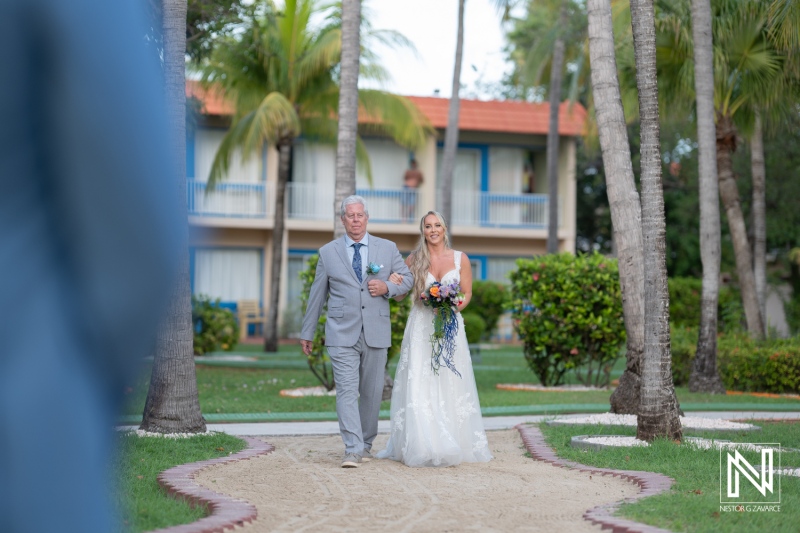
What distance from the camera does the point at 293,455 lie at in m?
8.41

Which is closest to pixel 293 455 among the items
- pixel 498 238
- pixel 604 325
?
pixel 604 325

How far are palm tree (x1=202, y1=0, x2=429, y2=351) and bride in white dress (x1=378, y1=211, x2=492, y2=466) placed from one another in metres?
15.3

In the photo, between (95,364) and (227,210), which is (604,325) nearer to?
(95,364)

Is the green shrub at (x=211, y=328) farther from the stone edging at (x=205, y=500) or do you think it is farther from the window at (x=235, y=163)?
the stone edging at (x=205, y=500)

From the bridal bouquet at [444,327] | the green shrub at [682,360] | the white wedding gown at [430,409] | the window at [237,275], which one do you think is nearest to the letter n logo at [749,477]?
the white wedding gown at [430,409]

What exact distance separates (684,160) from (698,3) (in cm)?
2121

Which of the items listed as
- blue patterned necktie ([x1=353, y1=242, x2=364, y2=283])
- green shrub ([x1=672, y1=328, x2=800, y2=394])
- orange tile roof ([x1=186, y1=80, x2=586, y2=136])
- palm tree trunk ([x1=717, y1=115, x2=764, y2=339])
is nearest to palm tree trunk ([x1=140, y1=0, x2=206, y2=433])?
blue patterned necktie ([x1=353, y1=242, x2=364, y2=283])

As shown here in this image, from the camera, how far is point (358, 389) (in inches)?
316

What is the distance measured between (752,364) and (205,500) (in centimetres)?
1117

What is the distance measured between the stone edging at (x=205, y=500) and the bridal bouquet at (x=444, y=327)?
174cm

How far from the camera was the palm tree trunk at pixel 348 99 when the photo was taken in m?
12.8

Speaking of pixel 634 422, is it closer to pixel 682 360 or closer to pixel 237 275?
pixel 682 360

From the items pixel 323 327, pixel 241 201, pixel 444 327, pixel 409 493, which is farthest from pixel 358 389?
pixel 241 201

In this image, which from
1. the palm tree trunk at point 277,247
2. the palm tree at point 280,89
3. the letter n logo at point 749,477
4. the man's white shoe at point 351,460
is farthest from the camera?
the palm tree trunk at point 277,247
